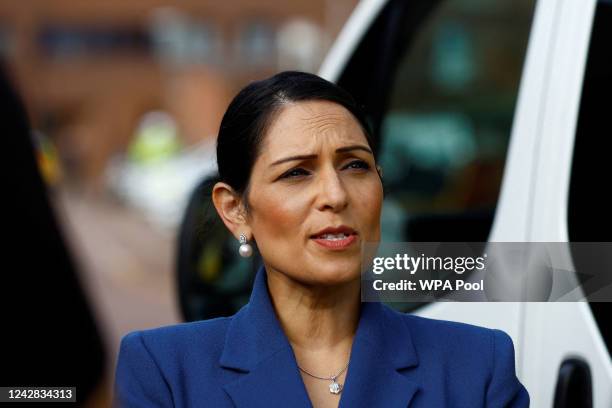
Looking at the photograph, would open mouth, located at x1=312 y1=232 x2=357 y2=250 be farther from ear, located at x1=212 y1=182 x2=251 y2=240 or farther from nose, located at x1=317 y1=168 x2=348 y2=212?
ear, located at x1=212 y1=182 x2=251 y2=240

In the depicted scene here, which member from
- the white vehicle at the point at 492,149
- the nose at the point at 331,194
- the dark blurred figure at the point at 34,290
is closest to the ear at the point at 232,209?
the nose at the point at 331,194

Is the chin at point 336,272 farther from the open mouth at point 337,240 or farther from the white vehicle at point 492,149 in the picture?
the white vehicle at point 492,149

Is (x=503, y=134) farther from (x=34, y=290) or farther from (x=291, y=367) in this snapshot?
(x=34, y=290)

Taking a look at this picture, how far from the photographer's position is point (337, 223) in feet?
6.52

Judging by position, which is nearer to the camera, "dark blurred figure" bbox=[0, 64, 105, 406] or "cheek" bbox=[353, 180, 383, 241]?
"dark blurred figure" bbox=[0, 64, 105, 406]

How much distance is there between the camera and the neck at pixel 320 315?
6.95 ft

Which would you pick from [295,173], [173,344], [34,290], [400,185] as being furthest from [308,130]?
[400,185]

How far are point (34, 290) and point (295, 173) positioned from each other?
3.02 feet

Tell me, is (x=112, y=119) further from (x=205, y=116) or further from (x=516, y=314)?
(x=516, y=314)

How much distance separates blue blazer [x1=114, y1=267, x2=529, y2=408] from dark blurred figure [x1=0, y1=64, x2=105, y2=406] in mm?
817

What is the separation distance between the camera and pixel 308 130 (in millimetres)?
2049

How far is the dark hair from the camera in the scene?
6.90 feet

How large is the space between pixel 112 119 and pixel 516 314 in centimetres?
3825

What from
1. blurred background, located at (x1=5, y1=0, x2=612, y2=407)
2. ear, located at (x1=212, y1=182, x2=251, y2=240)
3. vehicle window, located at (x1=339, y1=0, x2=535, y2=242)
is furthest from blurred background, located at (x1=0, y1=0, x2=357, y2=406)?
ear, located at (x1=212, y1=182, x2=251, y2=240)
